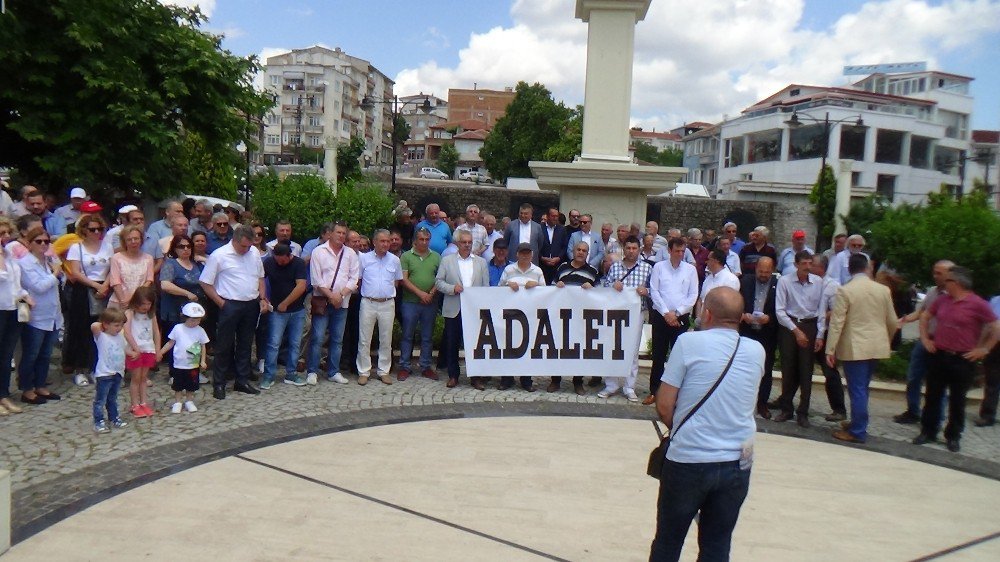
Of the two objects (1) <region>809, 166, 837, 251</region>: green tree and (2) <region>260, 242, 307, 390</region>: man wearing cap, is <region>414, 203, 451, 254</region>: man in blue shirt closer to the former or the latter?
(2) <region>260, 242, 307, 390</region>: man wearing cap

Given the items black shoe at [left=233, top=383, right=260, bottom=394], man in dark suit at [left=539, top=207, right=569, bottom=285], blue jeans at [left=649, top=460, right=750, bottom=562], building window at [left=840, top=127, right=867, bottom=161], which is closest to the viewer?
blue jeans at [left=649, top=460, right=750, bottom=562]

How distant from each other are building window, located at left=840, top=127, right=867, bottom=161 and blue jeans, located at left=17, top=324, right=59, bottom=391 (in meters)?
62.5

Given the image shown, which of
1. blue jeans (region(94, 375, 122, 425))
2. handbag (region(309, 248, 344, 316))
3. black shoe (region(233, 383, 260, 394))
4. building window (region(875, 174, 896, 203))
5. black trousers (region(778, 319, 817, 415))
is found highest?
building window (region(875, 174, 896, 203))

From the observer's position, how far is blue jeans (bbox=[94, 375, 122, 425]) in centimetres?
698

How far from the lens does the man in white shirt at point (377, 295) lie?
9398mm

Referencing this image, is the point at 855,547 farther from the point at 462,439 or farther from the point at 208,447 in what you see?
the point at 208,447

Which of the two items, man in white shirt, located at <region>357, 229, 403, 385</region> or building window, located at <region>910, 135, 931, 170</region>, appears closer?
man in white shirt, located at <region>357, 229, 403, 385</region>

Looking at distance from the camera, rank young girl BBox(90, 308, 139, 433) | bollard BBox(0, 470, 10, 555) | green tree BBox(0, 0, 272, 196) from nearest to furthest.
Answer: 1. bollard BBox(0, 470, 10, 555)
2. young girl BBox(90, 308, 139, 433)
3. green tree BBox(0, 0, 272, 196)

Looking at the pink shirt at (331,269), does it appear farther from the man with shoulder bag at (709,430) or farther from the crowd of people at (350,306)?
the man with shoulder bag at (709,430)

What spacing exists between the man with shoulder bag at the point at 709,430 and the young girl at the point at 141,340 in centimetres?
541

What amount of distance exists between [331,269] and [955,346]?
21.3 feet

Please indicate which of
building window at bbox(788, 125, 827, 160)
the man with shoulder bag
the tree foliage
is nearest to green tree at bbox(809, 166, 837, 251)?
the tree foliage

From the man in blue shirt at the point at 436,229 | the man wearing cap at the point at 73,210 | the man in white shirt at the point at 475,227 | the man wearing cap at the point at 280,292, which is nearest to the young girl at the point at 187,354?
the man wearing cap at the point at 280,292

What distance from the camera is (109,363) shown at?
689 cm
